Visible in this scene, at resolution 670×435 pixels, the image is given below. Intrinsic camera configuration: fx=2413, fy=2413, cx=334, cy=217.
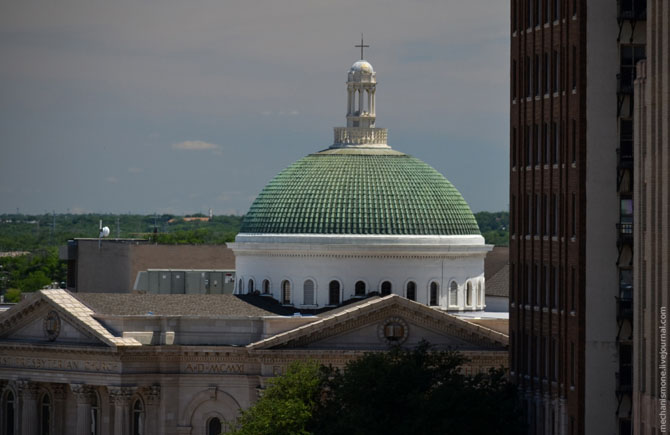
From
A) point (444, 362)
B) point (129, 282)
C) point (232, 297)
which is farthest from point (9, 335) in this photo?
point (129, 282)

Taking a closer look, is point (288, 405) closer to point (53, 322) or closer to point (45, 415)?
point (53, 322)

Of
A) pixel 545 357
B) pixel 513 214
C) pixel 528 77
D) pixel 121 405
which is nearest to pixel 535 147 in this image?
pixel 528 77

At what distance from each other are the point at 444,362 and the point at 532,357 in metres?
6.44

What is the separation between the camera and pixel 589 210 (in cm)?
10581

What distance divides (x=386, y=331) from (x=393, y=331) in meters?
0.47

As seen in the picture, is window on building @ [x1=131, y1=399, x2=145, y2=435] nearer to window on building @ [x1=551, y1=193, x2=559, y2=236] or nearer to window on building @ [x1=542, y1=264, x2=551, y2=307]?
window on building @ [x1=542, y1=264, x2=551, y2=307]

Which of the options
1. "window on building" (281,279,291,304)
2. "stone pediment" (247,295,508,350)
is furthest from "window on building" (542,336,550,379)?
"window on building" (281,279,291,304)

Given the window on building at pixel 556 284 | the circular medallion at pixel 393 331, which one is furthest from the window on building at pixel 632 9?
the circular medallion at pixel 393 331

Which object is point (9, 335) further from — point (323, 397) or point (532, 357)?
point (532, 357)

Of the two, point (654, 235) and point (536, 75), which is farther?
point (536, 75)

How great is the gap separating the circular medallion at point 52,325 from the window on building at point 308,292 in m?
16.7

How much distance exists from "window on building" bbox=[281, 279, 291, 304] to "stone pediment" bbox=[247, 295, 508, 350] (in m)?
12.7

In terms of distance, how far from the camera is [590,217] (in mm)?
105750

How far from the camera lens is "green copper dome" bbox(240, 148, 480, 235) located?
15200 cm
